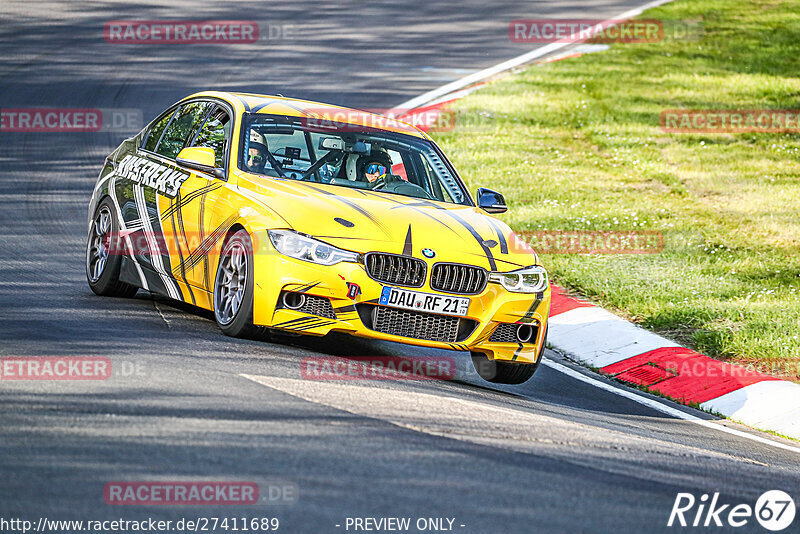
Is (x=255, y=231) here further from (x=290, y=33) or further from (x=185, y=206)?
(x=290, y=33)

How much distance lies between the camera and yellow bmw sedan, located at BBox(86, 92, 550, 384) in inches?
304

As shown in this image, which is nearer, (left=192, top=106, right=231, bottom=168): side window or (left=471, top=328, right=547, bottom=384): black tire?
(left=471, top=328, right=547, bottom=384): black tire

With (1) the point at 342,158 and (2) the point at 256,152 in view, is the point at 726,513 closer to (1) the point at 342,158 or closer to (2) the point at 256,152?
(1) the point at 342,158

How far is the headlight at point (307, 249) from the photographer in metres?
7.69

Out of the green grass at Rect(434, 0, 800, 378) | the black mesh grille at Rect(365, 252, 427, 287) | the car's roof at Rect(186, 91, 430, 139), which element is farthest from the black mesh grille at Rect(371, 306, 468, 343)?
the green grass at Rect(434, 0, 800, 378)

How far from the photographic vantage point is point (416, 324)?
7793 mm

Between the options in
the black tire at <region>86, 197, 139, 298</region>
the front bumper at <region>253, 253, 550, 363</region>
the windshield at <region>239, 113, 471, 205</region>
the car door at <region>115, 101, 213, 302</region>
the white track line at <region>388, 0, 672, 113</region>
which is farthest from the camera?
the white track line at <region>388, 0, 672, 113</region>

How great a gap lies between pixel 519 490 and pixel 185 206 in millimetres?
4229

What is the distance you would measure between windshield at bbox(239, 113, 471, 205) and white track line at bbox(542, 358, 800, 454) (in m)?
1.58

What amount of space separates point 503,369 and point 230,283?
205 cm

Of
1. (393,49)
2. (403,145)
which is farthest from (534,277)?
(393,49)

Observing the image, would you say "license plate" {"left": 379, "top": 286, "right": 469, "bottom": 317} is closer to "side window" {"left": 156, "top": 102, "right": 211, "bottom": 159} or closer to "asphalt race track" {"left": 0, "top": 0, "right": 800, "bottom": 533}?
"asphalt race track" {"left": 0, "top": 0, "right": 800, "bottom": 533}

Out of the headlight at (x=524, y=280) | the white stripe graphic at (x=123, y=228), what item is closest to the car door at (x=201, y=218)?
the white stripe graphic at (x=123, y=228)

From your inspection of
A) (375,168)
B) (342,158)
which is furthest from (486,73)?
(342,158)
